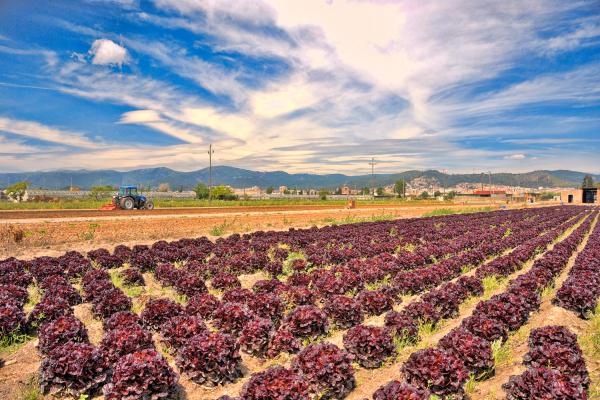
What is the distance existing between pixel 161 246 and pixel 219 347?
1243cm

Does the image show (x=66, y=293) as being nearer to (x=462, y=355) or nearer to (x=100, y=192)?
(x=462, y=355)

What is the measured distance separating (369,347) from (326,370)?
4.49 feet

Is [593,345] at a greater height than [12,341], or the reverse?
[593,345]

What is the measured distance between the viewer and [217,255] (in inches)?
648


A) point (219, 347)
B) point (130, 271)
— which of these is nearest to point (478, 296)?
point (219, 347)

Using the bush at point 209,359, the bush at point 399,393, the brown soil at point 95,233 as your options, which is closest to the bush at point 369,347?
the bush at point 399,393

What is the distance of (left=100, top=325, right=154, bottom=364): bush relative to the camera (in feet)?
20.9

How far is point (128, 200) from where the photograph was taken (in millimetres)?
41875

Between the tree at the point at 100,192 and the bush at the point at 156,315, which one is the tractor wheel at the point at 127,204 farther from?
the tree at the point at 100,192

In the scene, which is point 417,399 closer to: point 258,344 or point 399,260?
point 258,344

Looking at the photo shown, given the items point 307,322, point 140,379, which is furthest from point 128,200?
point 140,379

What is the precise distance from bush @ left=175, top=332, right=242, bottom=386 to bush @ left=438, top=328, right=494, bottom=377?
138 inches

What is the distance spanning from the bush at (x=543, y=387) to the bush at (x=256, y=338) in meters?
4.03

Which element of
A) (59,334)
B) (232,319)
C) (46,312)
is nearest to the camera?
(59,334)
